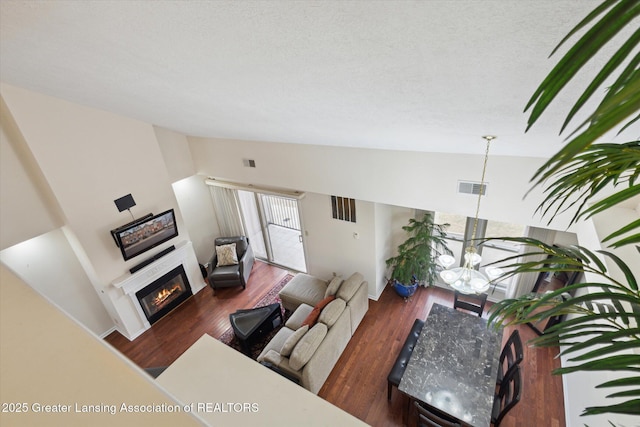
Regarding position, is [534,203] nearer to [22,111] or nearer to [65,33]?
[65,33]

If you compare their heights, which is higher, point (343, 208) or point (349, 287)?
point (343, 208)

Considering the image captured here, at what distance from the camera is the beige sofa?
3.55m

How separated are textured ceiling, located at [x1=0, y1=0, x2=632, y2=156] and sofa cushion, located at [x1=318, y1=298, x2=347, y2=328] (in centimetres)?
246

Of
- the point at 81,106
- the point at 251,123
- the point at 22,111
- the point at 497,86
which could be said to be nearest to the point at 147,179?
the point at 81,106

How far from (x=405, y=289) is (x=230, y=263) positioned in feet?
11.1

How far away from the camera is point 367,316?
5.00 m

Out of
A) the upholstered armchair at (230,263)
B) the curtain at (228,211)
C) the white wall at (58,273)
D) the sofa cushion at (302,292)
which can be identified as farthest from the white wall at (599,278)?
the white wall at (58,273)

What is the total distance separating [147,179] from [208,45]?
401 centimetres

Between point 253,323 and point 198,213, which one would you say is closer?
point 253,323

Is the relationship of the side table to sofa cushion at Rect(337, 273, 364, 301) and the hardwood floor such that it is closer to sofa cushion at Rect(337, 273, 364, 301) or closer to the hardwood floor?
the hardwood floor

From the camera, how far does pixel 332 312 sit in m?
4.00

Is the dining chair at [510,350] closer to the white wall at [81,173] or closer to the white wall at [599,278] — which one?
the white wall at [599,278]

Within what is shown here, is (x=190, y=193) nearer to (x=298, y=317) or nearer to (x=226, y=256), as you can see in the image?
(x=226, y=256)

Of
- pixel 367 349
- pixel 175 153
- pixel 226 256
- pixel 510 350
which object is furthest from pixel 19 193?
pixel 510 350
